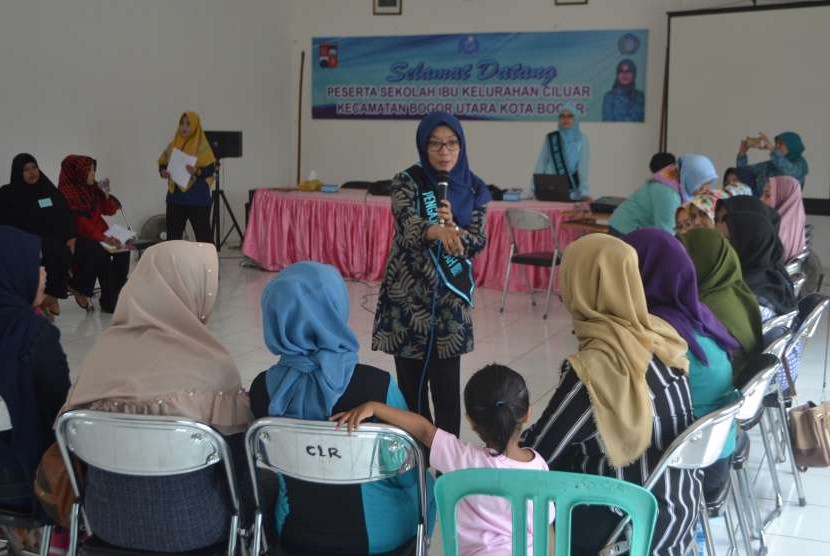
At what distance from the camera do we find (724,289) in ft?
8.91

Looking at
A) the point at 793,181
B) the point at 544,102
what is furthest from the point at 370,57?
the point at 793,181

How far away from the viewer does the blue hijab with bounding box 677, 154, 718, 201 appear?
4.37m

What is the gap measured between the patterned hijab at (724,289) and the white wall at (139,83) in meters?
5.84

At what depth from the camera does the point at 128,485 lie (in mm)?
1963

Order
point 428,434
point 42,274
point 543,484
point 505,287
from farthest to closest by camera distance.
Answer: point 505,287 < point 42,274 < point 428,434 < point 543,484

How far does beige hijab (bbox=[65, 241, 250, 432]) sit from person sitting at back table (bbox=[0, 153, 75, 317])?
378cm

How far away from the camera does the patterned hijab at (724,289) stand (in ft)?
8.71

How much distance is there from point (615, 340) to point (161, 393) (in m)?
1.01

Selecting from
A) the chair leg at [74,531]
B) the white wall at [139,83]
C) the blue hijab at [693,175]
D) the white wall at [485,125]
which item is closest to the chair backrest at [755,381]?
the chair leg at [74,531]

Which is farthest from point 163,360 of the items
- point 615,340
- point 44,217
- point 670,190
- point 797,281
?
point 44,217

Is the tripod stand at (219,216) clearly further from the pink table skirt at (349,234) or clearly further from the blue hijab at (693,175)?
the blue hijab at (693,175)

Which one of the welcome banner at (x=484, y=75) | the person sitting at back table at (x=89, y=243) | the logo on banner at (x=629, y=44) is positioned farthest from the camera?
the welcome banner at (x=484, y=75)

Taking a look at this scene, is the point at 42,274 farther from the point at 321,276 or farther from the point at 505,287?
the point at 505,287

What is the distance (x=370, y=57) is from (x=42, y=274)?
7.75 m
